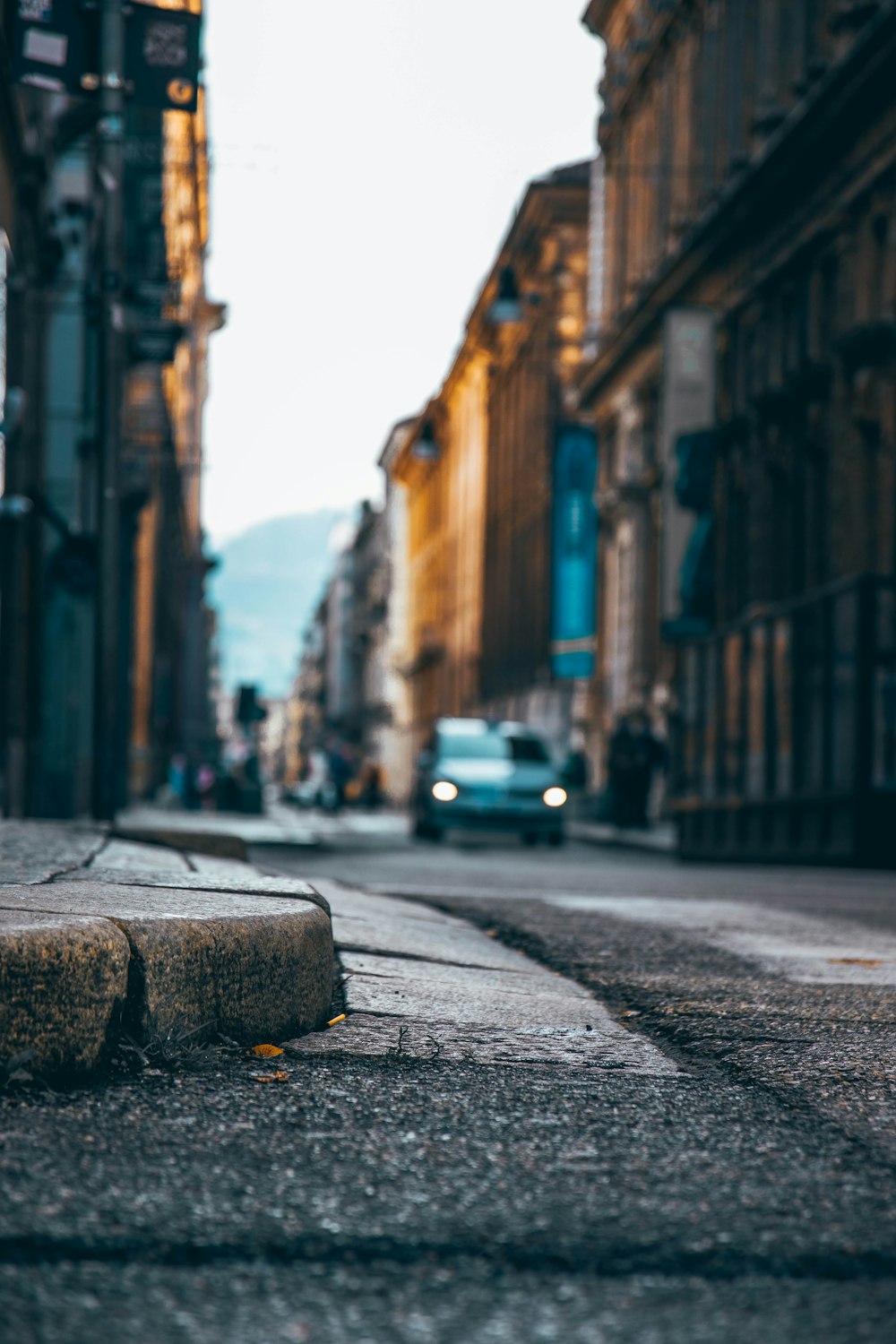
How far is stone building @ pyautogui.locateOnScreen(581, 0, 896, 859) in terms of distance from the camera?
1772cm

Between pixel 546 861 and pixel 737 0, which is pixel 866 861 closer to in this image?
pixel 546 861

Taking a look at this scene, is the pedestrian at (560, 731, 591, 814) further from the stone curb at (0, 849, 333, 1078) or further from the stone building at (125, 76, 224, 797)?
the stone curb at (0, 849, 333, 1078)

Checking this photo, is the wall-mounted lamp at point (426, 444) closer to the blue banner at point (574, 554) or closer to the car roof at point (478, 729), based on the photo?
the blue banner at point (574, 554)

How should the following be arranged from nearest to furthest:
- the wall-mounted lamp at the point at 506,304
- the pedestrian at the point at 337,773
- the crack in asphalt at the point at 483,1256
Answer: the crack in asphalt at the point at 483,1256 → the wall-mounted lamp at the point at 506,304 → the pedestrian at the point at 337,773

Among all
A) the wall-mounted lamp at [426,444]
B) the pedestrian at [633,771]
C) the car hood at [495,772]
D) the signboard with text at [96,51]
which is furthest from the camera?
the wall-mounted lamp at [426,444]

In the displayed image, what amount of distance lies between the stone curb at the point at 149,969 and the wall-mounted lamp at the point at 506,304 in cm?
2806

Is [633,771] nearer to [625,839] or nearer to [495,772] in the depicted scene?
[625,839]

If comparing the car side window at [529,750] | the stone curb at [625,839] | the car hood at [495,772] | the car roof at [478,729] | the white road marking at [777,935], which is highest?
the car roof at [478,729]

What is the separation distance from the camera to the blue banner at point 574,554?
40031 mm

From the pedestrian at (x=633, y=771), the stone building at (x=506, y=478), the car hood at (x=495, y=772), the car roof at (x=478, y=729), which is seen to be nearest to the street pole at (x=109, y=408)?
the car hood at (x=495, y=772)

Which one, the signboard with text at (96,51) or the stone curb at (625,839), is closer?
the signboard with text at (96,51)

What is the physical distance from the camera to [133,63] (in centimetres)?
1538

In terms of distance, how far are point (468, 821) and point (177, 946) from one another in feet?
65.3

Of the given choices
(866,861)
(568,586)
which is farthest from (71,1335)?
(568,586)
